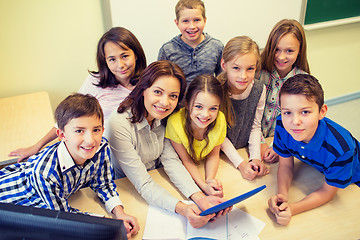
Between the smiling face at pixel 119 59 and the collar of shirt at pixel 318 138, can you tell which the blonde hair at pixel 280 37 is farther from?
the smiling face at pixel 119 59

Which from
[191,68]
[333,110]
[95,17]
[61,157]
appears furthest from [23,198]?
[333,110]

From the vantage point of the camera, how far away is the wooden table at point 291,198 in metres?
1.10

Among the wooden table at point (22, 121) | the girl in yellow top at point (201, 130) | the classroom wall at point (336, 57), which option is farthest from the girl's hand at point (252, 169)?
the classroom wall at point (336, 57)

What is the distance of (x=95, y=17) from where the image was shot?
A: 2.25 metres

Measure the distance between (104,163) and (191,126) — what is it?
0.41 m

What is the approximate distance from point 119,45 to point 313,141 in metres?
1.02

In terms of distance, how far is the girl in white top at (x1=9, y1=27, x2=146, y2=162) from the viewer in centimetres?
161

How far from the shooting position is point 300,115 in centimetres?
116

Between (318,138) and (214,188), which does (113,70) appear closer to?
(214,188)

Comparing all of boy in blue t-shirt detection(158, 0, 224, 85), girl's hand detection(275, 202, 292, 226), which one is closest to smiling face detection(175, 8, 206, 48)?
boy in blue t-shirt detection(158, 0, 224, 85)

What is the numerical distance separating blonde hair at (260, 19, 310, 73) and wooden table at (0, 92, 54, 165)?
1.28 metres

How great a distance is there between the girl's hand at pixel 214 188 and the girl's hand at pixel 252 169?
0.46ft

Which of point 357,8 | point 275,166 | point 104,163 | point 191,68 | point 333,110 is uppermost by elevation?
point 357,8

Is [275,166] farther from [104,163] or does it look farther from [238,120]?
[104,163]
